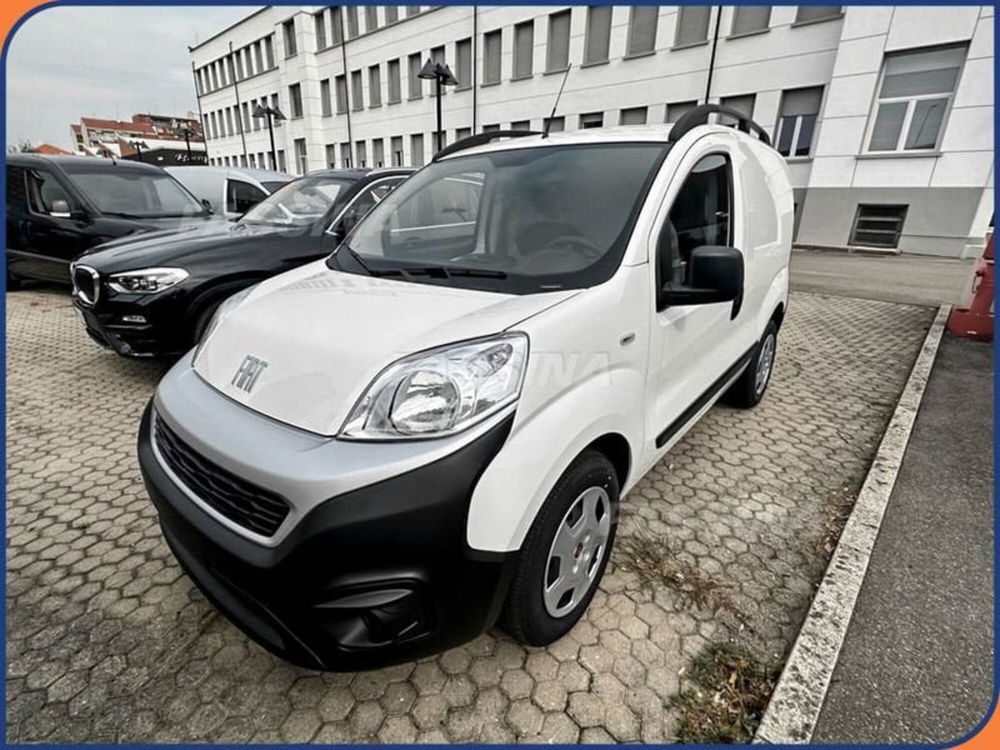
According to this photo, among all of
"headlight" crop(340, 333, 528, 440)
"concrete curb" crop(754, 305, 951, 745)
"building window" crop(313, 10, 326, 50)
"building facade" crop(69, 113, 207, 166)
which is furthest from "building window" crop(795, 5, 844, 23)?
"building facade" crop(69, 113, 207, 166)

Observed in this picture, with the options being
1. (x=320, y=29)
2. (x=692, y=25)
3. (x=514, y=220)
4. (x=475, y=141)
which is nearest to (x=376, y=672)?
(x=514, y=220)

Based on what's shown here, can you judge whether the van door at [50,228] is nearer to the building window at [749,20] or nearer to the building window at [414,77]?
the building window at [749,20]

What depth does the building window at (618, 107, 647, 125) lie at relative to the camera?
1889 centimetres

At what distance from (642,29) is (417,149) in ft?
43.8

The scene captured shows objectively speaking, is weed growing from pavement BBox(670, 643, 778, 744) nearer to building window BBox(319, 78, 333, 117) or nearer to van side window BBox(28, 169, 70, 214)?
van side window BBox(28, 169, 70, 214)

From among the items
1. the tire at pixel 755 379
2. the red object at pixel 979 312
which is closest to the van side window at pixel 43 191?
the tire at pixel 755 379

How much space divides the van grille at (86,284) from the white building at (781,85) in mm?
15195

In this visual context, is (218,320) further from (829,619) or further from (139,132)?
(139,132)

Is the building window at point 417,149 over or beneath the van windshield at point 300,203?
over

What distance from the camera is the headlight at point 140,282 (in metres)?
3.73

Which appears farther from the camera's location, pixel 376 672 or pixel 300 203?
pixel 300 203

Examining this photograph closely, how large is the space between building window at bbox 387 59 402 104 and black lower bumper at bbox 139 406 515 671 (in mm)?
30396

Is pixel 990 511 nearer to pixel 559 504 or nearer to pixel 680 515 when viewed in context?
pixel 680 515

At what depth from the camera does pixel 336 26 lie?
29.4 metres
